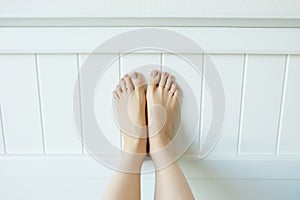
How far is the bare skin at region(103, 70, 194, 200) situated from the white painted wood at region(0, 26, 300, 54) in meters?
0.12

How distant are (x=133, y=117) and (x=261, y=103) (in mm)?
340

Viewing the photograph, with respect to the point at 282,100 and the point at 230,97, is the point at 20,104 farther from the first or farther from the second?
the point at 282,100

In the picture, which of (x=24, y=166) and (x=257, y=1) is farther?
(x=24, y=166)

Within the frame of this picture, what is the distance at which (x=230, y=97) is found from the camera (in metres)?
0.86

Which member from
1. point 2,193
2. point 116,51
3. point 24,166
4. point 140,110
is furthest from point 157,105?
point 2,193

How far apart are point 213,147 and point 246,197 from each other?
0.19 m

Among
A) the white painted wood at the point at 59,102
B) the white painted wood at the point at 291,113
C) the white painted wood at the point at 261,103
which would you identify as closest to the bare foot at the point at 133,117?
the white painted wood at the point at 59,102

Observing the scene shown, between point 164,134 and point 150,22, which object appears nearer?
point 150,22

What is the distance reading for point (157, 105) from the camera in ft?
2.94

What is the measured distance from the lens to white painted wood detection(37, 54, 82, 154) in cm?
84

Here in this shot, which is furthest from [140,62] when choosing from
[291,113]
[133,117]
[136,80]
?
[291,113]

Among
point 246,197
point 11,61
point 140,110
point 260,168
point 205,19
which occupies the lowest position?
point 246,197

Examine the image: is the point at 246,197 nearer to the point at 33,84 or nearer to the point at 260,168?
the point at 260,168

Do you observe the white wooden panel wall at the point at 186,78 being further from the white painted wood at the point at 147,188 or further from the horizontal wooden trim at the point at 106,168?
the white painted wood at the point at 147,188
